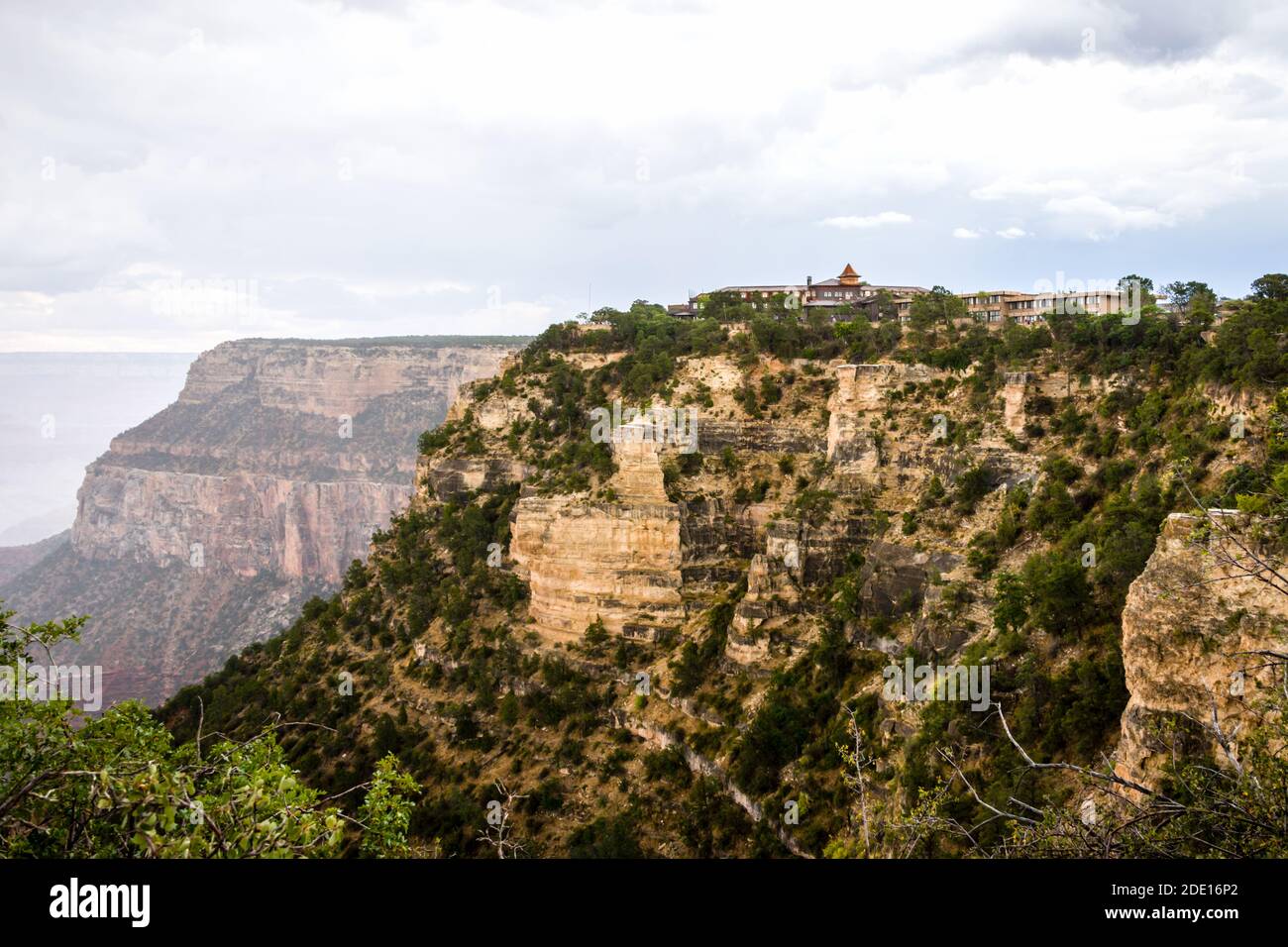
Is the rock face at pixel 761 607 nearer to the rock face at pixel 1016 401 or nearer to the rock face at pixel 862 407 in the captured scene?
the rock face at pixel 862 407

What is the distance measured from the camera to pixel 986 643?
2497 centimetres

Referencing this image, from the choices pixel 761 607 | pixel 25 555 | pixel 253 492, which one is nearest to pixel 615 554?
pixel 761 607

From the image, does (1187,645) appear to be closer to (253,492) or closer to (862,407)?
(862,407)

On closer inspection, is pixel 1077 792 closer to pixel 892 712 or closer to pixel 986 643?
pixel 986 643

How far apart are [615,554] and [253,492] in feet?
324

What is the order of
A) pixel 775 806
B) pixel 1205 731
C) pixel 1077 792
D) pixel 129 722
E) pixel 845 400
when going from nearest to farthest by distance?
1. pixel 129 722
2. pixel 1205 731
3. pixel 1077 792
4. pixel 775 806
5. pixel 845 400

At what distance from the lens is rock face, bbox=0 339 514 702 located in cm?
11350

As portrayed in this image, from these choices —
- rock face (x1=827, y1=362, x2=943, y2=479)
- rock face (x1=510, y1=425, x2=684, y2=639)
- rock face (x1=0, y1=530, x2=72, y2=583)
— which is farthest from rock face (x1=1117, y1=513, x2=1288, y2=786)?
rock face (x1=0, y1=530, x2=72, y2=583)

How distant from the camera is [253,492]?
122500mm

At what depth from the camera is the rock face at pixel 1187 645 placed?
14.8 m

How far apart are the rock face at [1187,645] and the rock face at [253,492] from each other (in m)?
102

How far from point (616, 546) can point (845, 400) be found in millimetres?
12526

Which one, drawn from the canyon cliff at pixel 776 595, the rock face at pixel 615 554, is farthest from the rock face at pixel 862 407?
the rock face at pixel 615 554
